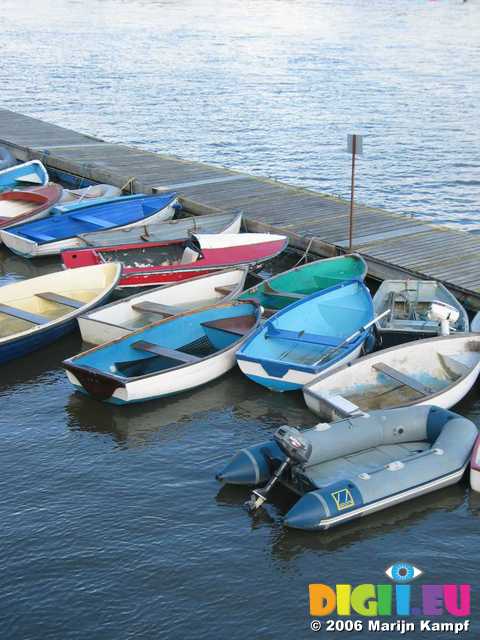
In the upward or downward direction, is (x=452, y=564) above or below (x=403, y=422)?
below

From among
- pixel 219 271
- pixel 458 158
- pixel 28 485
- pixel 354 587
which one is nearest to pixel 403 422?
pixel 354 587

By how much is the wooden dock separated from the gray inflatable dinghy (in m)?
5.55

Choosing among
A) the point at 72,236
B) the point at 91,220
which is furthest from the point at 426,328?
the point at 91,220

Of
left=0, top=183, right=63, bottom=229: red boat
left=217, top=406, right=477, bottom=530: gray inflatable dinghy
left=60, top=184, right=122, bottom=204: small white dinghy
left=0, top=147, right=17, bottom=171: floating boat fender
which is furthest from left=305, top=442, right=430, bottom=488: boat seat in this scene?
left=0, top=147, right=17, bottom=171: floating boat fender

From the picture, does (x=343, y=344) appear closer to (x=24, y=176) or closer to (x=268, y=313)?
(x=268, y=313)

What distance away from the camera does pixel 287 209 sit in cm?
2369

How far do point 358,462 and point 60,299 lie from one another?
784 cm

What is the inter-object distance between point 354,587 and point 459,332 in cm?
629

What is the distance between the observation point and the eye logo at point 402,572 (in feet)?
35.9

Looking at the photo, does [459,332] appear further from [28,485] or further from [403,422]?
[28,485]

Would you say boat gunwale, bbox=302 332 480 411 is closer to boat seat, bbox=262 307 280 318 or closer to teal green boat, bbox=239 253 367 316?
boat seat, bbox=262 307 280 318

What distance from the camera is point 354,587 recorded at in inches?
426

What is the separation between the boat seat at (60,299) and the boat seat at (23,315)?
1.66ft

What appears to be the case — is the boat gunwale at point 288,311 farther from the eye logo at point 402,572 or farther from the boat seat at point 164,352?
the eye logo at point 402,572
